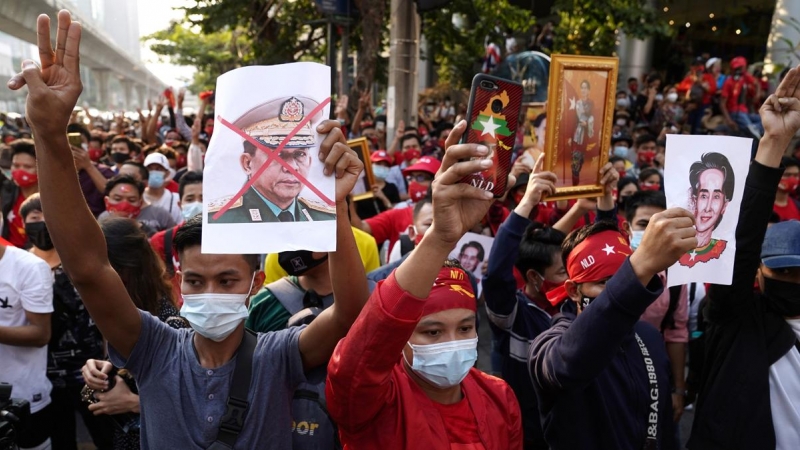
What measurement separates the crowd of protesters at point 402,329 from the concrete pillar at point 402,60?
565cm

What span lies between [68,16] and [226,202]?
602 millimetres

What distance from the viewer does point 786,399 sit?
2354 millimetres

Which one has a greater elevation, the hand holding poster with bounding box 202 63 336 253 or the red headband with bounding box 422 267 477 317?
the hand holding poster with bounding box 202 63 336 253

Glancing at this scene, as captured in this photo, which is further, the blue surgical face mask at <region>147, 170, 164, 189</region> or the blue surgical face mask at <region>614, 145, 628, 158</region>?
the blue surgical face mask at <region>614, 145, 628, 158</region>

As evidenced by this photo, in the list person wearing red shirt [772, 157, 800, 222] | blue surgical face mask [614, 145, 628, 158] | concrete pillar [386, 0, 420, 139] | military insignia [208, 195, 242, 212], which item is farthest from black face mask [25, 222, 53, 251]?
blue surgical face mask [614, 145, 628, 158]

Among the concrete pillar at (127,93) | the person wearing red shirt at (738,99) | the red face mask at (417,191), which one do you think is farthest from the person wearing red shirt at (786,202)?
the concrete pillar at (127,93)

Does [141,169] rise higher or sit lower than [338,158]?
lower

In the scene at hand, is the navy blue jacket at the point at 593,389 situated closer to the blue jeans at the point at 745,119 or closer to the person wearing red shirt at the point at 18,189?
the person wearing red shirt at the point at 18,189

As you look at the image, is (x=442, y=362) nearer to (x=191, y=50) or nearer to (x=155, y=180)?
(x=155, y=180)

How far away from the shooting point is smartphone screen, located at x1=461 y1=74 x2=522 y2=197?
62.2 inches

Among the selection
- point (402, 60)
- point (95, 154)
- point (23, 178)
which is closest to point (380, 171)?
point (402, 60)

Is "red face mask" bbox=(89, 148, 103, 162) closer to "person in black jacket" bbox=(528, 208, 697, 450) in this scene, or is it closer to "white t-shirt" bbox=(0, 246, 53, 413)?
"white t-shirt" bbox=(0, 246, 53, 413)

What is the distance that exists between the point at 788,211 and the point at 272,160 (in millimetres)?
4922

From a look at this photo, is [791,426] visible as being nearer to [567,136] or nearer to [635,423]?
[635,423]
